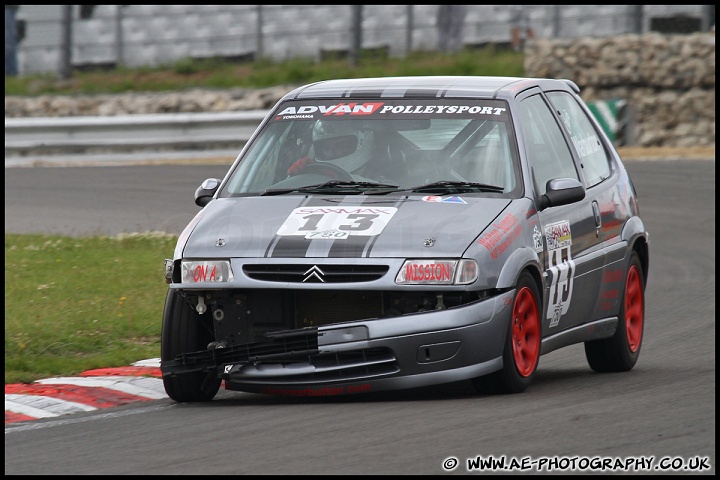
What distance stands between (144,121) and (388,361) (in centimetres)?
1454

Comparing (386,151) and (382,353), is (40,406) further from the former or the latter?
(386,151)

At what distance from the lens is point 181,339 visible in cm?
724

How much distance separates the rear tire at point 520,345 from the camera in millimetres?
7133

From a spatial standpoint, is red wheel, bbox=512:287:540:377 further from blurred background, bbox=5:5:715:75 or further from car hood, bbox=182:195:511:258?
blurred background, bbox=5:5:715:75

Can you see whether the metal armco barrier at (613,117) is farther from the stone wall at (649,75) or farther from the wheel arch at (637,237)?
the wheel arch at (637,237)

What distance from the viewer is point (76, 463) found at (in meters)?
5.74

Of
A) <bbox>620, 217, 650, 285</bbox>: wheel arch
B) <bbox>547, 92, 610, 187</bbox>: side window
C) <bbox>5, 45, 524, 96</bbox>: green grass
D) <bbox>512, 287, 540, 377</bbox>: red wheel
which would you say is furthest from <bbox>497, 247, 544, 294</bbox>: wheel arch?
<bbox>5, 45, 524, 96</bbox>: green grass

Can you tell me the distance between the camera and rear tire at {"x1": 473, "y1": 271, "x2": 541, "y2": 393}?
7.13 metres

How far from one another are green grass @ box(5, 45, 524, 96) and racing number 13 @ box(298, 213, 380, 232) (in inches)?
661

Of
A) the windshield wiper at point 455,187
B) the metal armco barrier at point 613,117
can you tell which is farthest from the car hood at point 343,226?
the metal armco barrier at point 613,117

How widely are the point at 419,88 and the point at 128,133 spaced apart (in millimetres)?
13471

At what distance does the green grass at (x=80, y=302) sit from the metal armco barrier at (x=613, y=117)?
882 cm

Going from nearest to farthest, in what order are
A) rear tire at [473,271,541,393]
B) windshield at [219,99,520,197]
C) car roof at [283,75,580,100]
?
1. rear tire at [473,271,541,393]
2. windshield at [219,99,520,197]
3. car roof at [283,75,580,100]

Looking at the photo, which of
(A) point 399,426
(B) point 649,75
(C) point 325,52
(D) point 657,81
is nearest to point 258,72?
(C) point 325,52
